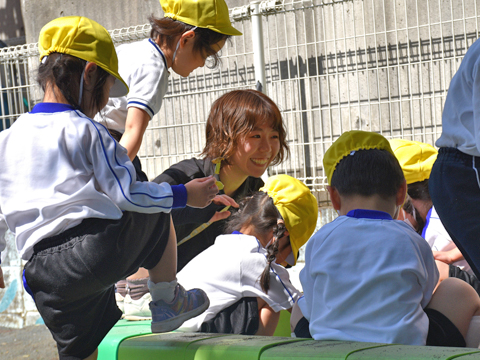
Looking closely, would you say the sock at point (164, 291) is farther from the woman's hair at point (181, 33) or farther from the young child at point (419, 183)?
the young child at point (419, 183)

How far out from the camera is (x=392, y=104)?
13.1ft

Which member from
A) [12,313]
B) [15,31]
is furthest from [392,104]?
[15,31]

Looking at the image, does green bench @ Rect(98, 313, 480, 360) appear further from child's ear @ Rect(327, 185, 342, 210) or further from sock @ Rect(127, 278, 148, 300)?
child's ear @ Rect(327, 185, 342, 210)

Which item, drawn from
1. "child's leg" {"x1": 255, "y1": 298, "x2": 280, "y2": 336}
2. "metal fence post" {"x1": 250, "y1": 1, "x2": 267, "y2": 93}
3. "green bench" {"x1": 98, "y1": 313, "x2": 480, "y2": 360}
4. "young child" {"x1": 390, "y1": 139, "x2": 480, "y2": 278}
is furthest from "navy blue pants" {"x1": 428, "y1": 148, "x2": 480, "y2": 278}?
"metal fence post" {"x1": 250, "y1": 1, "x2": 267, "y2": 93}

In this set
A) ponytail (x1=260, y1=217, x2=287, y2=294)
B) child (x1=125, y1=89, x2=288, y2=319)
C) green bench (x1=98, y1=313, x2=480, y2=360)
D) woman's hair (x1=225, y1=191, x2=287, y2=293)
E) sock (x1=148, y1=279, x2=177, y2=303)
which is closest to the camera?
green bench (x1=98, y1=313, x2=480, y2=360)

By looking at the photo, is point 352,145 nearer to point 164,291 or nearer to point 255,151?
point 164,291

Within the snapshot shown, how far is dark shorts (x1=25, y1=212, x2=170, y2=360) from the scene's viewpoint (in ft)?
5.52

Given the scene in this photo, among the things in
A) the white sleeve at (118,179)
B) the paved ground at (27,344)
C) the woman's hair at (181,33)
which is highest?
the woman's hair at (181,33)

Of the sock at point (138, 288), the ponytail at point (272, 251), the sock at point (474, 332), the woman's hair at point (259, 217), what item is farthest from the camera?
the sock at point (138, 288)

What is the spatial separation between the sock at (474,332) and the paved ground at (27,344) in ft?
8.95

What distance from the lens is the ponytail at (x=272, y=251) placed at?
7.10 feet

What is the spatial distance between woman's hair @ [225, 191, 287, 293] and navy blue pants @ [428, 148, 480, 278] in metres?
0.83

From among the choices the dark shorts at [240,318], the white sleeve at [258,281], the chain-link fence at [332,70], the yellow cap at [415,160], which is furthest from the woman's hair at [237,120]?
the chain-link fence at [332,70]

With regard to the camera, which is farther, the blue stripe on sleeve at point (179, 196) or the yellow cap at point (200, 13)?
the yellow cap at point (200, 13)
